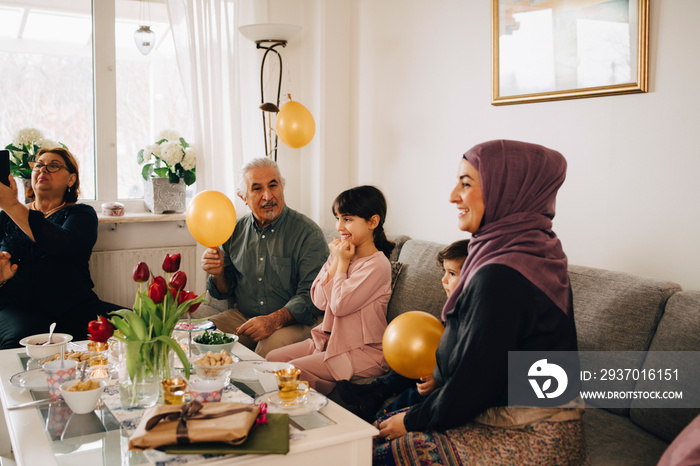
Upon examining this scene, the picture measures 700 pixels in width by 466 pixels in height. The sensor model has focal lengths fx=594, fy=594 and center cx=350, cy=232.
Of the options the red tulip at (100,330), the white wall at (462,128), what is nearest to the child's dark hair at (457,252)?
the white wall at (462,128)

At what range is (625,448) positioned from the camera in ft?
5.50

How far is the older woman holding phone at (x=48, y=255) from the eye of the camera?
278 centimetres

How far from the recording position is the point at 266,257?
2.98 m

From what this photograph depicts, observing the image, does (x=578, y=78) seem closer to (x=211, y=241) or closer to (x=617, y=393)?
(x=617, y=393)

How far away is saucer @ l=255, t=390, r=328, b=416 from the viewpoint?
1.53 m

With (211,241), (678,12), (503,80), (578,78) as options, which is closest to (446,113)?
(503,80)

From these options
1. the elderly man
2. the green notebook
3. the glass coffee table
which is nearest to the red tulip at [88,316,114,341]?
the glass coffee table

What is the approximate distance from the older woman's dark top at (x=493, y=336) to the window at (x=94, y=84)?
287cm

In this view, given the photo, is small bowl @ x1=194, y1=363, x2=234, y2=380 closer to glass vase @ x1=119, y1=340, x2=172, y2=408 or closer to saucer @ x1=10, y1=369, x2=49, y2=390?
glass vase @ x1=119, y1=340, x2=172, y2=408

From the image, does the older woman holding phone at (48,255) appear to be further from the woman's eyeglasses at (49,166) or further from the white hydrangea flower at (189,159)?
the white hydrangea flower at (189,159)

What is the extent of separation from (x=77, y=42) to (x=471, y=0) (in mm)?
2339

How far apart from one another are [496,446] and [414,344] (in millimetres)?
426

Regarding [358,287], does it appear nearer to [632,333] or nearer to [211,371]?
[211,371]
